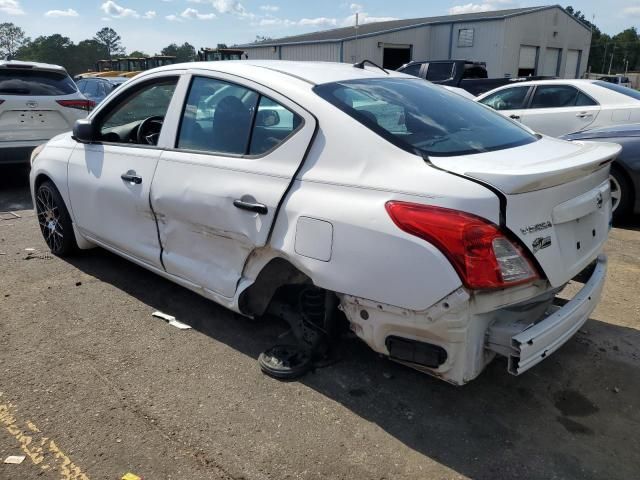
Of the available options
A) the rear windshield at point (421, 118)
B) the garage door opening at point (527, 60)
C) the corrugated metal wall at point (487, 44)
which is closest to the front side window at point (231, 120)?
the rear windshield at point (421, 118)

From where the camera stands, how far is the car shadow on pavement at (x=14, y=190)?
7.02 meters

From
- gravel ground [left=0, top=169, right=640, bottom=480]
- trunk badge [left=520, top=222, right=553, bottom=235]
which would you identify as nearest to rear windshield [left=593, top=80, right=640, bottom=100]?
gravel ground [left=0, top=169, right=640, bottom=480]

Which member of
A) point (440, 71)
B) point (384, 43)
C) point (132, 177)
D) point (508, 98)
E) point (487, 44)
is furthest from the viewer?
point (384, 43)

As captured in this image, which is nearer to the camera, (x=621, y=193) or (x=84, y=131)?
(x=84, y=131)

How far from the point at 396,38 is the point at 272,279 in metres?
33.8

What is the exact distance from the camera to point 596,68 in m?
94.1

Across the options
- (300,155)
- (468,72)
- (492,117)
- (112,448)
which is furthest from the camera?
(468,72)

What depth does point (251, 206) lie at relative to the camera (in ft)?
8.98

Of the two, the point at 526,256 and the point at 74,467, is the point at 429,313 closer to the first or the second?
the point at 526,256

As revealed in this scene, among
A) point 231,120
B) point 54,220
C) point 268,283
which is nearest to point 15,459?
point 268,283

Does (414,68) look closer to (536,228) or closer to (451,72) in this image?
(451,72)

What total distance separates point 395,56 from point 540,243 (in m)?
35.1

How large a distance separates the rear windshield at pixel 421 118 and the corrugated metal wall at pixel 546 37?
107ft

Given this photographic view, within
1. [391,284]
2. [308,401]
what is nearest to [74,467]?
[308,401]
